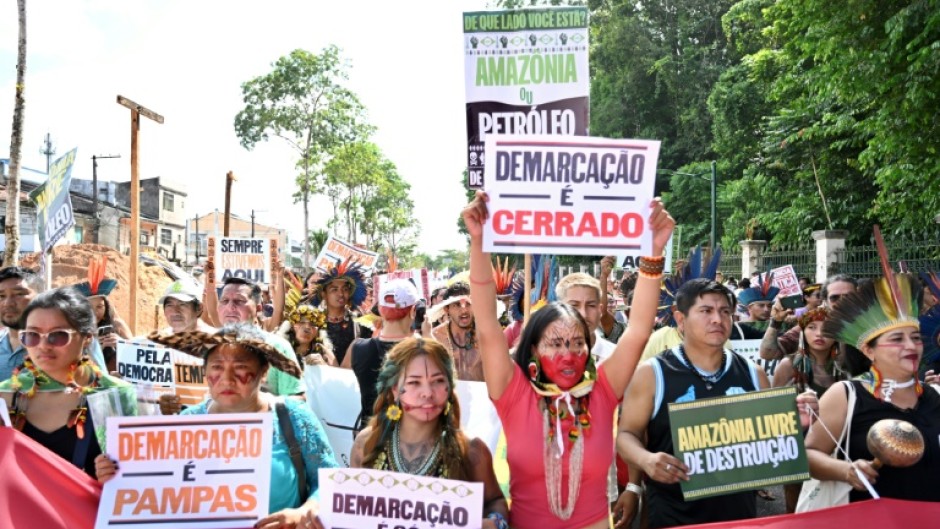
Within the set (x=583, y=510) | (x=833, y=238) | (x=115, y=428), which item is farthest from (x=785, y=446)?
(x=833, y=238)

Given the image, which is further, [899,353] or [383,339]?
[383,339]

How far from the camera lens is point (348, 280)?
7.94 m

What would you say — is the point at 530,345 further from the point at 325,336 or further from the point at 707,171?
the point at 707,171

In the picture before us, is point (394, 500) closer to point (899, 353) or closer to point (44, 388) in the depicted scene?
point (44, 388)

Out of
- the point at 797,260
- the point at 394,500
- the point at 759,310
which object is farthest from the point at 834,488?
the point at 797,260

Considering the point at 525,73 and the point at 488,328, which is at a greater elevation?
the point at 525,73

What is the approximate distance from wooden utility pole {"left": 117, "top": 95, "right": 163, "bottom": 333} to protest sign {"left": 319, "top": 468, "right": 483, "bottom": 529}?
14.9 feet

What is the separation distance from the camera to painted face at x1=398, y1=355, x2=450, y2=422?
3363 mm

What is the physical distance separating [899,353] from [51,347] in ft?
11.9

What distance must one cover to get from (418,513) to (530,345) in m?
0.86

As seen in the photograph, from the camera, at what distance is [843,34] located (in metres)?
13.8

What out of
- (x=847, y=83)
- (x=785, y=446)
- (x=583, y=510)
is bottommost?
(x=583, y=510)

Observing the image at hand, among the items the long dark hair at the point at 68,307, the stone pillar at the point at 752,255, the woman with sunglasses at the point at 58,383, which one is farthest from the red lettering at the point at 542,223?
the stone pillar at the point at 752,255

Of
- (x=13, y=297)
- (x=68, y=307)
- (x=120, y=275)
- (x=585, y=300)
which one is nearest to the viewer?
(x=68, y=307)
